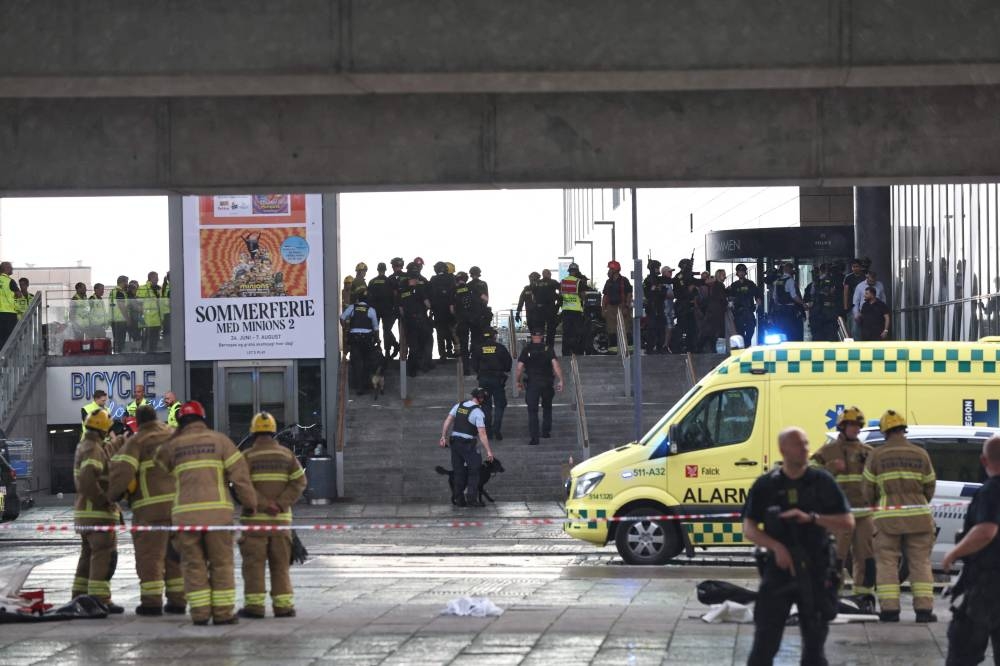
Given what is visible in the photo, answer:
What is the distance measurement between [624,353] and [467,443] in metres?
6.89

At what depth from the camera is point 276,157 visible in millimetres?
13883

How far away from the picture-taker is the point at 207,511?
12.5 meters


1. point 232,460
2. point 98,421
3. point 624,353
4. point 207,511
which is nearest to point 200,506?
point 207,511

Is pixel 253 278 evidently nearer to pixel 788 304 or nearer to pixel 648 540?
pixel 788 304

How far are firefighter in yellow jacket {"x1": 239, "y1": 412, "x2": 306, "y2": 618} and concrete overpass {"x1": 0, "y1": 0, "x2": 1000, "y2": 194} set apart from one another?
2257 mm

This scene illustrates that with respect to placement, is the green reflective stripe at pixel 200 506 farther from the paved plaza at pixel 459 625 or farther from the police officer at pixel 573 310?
the police officer at pixel 573 310

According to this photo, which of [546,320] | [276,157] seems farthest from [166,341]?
[276,157]

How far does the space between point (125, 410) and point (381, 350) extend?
4.83m

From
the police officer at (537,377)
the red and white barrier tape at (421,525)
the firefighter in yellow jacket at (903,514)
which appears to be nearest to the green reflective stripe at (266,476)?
the red and white barrier tape at (421,525)

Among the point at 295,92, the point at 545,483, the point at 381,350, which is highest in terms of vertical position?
the point at 295,92

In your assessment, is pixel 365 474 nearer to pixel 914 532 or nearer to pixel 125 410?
pixel 125 410

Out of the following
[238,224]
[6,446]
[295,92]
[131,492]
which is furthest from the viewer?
[238,224]

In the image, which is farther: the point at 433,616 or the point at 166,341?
the point at 166,341

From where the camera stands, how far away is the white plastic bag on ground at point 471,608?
13.2 meters
